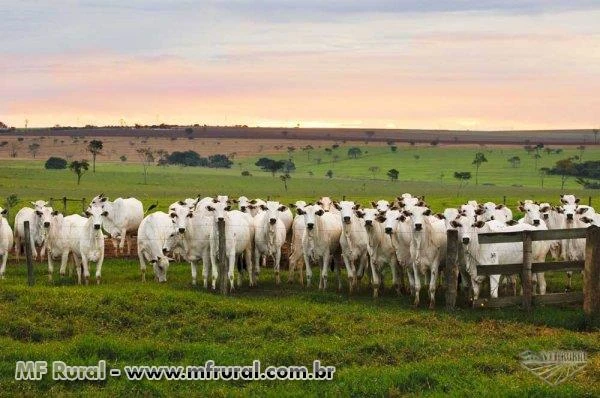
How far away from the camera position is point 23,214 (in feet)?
103

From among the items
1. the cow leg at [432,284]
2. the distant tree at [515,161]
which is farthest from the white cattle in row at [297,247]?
the distant tree at [515,161]

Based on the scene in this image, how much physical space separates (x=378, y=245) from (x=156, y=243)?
698cm

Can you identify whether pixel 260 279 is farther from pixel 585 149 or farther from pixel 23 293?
pixel 585 149

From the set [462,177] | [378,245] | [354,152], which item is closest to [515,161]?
[354,152]

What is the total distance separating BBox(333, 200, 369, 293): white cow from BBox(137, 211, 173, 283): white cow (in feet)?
17.1

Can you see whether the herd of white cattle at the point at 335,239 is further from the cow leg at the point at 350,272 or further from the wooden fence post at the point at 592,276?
the wooden fence post at the point at 592,276

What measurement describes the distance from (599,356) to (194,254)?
1310cm

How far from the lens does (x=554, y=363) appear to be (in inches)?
603

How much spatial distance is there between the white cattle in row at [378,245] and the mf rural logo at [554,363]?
8283mm

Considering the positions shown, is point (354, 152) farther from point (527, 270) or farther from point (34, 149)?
point (527, 270)

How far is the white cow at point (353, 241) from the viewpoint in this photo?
24812 mm

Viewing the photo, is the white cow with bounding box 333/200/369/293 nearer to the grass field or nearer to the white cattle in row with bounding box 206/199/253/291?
the grass field

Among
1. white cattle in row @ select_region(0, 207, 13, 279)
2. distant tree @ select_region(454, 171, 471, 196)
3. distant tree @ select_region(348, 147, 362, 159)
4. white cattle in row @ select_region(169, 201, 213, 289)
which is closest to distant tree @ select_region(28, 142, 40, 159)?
distant tree @ select_region(348, 147, 362, 159)

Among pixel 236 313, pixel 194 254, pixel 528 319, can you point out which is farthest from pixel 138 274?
pixel 528 319
